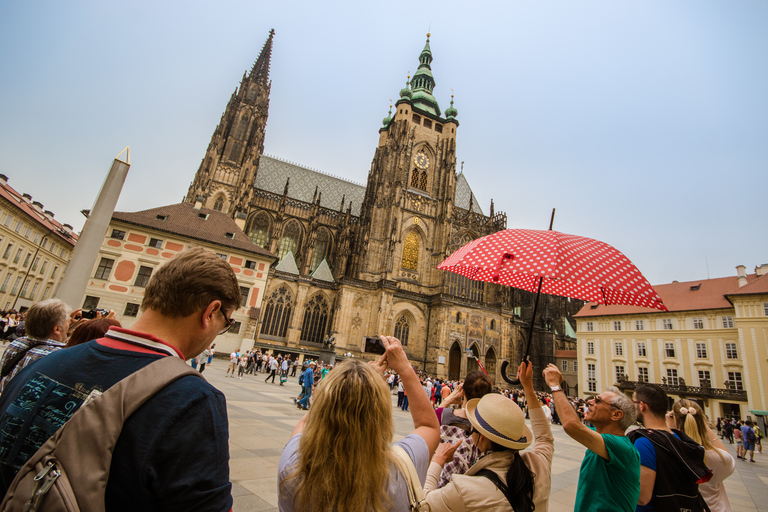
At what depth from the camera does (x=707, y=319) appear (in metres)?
31.0

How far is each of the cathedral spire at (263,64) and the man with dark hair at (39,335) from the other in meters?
46.5

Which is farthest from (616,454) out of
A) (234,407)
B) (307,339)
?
(307,339)

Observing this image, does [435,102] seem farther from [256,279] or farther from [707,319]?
[707,319]

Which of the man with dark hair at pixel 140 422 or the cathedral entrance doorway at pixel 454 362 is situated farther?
the cathedral entrance doorway at pixel 454 362

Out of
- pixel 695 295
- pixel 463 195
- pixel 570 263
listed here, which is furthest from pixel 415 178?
pixel 570 263

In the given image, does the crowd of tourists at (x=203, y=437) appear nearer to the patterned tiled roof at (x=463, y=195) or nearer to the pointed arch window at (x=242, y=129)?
the pointed arch window at (x=242, y=129)

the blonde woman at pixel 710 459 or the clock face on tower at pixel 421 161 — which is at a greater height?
the clock face on tower at pixel 421 161

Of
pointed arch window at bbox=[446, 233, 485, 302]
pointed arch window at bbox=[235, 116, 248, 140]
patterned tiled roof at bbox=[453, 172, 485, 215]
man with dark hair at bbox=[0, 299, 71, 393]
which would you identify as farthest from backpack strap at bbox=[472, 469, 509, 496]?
patterned tiled roof at bbox=[453, 172, 485, 215]

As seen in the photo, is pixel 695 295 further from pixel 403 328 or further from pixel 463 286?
pixel 403 328

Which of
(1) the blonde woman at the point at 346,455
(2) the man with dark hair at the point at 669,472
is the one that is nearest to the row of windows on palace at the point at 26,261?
(1) the blonde woman at the point at 346,455

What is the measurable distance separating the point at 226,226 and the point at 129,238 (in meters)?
6.05

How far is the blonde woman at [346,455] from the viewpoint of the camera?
4.83 ft

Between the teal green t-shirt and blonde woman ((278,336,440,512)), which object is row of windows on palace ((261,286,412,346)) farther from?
blonde woman ((278,336,440,512))

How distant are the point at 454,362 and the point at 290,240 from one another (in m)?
19.5
